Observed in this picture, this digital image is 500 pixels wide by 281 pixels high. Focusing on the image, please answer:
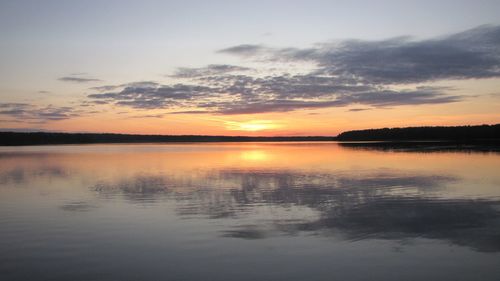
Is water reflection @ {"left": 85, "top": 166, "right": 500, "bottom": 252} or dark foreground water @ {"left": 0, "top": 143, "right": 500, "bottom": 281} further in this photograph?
water reflection @ {"left": 85, "top": 166, "right": 500, "bottom": 252}

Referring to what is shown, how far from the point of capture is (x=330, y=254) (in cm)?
873

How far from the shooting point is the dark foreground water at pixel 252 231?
309 inches

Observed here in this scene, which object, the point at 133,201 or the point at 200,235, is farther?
the point at 133,201

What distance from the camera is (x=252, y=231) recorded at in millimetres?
10781

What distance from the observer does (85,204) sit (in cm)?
1481

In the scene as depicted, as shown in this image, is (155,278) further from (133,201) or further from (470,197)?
(470,197)

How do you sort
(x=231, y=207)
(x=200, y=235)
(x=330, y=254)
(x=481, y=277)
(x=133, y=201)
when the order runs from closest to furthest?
(x=481, y=277) → (x=330, y=254) → (x=200, y=235) → (x=231, y=207) → (x=133, y=201)

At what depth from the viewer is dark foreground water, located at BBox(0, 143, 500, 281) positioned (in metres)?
7.84

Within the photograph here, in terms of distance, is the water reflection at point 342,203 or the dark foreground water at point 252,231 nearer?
the dark foreground water at point 252,231

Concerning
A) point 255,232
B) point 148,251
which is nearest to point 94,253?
point 148,251

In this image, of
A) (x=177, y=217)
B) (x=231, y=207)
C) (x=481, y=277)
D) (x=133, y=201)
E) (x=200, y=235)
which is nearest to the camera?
(x=481, y=277)

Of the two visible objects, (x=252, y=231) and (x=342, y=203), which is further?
(x=342, y=203)

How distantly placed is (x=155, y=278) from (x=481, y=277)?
5578 mm

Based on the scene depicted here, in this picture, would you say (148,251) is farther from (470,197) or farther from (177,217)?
(470,197)
